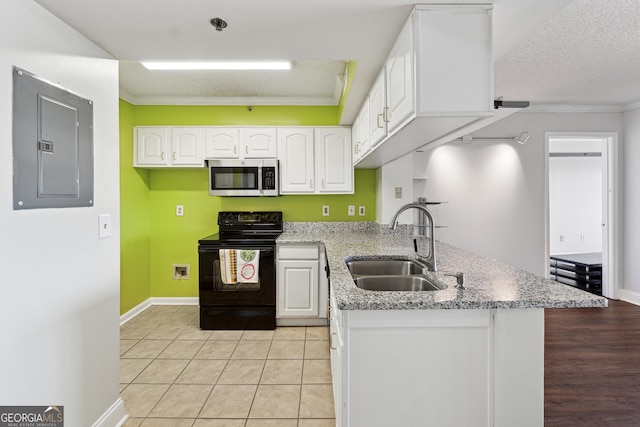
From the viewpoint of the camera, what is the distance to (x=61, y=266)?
1.42m

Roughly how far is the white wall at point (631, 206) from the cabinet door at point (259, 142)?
421 centimetres

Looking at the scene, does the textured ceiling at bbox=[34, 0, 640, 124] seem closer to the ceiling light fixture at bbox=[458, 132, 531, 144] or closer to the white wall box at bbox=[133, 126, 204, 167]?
the white wall box at bbox=[133, 126, 204, 167]

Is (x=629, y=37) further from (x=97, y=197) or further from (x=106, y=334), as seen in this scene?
(x=106, y=334)

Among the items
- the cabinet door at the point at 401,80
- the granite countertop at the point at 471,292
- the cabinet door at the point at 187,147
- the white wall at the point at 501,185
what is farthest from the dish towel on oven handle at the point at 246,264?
the white wall at the point at 501,185

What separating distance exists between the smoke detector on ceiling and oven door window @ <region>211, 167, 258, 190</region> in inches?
75.9

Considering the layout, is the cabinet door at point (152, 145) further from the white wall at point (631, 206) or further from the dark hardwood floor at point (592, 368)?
the white wall at point (631, 206)

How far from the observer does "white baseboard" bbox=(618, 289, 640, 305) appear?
3736 millimetres

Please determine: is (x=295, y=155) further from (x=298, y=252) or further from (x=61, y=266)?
(x=61, y=266)

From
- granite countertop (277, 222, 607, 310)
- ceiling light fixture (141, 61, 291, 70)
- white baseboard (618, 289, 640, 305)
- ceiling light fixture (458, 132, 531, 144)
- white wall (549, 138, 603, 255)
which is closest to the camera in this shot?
granite countertop (277, 222, 607, 310)

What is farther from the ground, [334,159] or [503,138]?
[503,138]

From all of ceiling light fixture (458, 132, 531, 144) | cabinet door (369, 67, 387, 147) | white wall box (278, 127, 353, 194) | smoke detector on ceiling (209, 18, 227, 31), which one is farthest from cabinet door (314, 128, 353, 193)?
smoke detector on ceiling (209, 18, 227, 31)

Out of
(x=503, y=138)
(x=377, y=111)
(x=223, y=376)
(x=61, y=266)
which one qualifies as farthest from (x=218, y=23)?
(x=503, y=138)

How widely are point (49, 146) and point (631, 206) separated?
5.44 m

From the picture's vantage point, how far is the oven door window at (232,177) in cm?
338
